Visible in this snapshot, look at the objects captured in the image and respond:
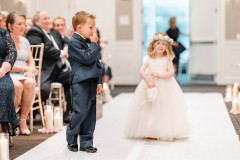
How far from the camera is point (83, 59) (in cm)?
473

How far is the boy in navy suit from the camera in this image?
477 cm

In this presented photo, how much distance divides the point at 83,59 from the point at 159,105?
1102mm

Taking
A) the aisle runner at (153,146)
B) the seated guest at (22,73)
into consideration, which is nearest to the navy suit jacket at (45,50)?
the seated guest at (22,73)

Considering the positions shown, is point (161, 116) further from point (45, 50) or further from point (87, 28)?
point (45, 50)

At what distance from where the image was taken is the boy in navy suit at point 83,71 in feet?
15.7

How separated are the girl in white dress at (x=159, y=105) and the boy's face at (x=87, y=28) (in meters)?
0.94

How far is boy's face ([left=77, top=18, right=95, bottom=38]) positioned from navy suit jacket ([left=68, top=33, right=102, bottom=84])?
0.04 metres

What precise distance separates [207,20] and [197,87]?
5.71ft

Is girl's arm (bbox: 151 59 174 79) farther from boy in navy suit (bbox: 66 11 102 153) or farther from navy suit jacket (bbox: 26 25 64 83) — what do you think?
navy suit jacket (bbox: 26 25 64 83)

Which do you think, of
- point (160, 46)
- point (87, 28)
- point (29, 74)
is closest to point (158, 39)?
point (160, 46)

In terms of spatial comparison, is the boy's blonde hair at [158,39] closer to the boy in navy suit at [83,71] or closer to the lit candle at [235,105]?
the boy in navy suit at [83,71]

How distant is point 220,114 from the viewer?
7379mm

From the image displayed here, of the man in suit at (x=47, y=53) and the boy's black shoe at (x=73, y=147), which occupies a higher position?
the man in suit at (x=47, y=53)

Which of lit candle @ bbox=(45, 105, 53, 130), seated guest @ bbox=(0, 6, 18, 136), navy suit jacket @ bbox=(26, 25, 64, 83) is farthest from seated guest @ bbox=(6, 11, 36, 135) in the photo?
navy suit jacket @ bbox=(26, 25, 64, 83)
